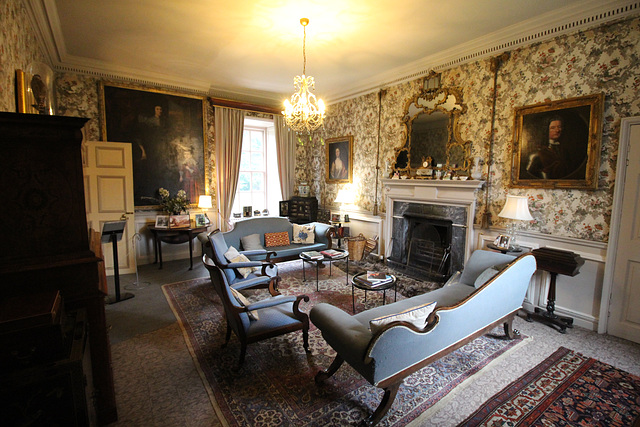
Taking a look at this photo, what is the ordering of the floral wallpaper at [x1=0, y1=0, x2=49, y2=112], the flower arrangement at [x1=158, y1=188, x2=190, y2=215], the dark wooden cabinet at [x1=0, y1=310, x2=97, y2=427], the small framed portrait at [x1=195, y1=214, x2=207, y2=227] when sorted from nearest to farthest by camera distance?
the dark wooden cabinet at [x1=0, y1=310, x2=97, y2=427], the floral wallpaper at [x1=0, y1=0, x2=49, y2=112], the flower arrangement at [x1=158, y1=188, x2=190, y2=215], the small framed portrait at [x1=195, y1=214, x2=207, y2=227]

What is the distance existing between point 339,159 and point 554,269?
14.4 ft

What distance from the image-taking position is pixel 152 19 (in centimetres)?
351

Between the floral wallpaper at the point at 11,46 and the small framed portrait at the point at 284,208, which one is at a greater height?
the floral wallpaper at the point at 11,46

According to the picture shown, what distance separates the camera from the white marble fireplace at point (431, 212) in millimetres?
4320

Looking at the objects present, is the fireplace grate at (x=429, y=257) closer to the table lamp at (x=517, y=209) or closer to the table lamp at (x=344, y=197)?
the table lamp at (x=517, y=209)

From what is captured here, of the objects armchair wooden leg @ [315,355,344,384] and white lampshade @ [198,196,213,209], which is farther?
white lampshade @ [198,196,213,209]

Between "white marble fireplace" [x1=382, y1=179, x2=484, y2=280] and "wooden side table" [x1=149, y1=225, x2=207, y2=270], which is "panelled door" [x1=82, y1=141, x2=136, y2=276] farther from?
"white marble fireplace" [x1=382, y1=179, x2=484, y2=280]

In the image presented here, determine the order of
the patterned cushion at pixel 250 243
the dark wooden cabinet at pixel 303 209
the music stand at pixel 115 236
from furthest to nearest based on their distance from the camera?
the dark wooden cabinet at pixel 303 209 → the patterned cushion at pixel 250 243 → the music stand at pixel 115 236

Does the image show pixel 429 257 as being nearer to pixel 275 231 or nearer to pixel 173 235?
pixel 275 231

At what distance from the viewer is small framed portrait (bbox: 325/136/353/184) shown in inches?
250

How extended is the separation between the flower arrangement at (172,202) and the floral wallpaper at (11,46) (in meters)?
2.80

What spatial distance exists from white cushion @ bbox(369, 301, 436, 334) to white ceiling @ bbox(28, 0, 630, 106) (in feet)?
10.0

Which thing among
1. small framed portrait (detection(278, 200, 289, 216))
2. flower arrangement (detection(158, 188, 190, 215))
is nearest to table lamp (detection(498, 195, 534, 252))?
small framed portrait (detection(278, 200, 289, 216))

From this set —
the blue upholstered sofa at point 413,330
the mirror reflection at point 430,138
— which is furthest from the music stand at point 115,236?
the mirror reflection at point 430,138
